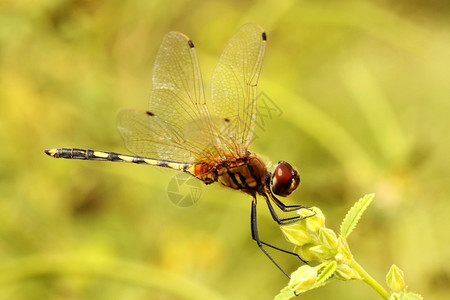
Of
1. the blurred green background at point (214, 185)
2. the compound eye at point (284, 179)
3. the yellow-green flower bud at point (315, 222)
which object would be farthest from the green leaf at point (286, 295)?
the blurred green background at point (214, 185)

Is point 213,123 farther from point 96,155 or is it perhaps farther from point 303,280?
point 303,280

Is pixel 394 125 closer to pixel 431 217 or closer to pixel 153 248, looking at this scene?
pixel 431 217

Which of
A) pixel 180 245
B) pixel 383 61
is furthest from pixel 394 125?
pixel 180 245

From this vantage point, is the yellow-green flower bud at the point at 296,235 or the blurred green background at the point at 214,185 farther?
the blurred green background at the point at 214,185

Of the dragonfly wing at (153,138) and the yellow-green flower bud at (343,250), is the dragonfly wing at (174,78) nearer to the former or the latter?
the dragonfly wing at (153,138)

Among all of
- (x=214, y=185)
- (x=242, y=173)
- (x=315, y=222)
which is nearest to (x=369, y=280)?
(x=315, y=222)

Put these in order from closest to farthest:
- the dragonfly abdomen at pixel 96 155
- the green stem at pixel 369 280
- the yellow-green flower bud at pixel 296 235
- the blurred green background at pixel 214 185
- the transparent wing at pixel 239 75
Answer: the green stem at pixel 369 280 < the yellow-green flower bud at pixel 296 235 < the transparent wing at pixel 239 75 < the dragonfly abdomen at pixel 96 155 < the blurred green background at pixel 214 185
